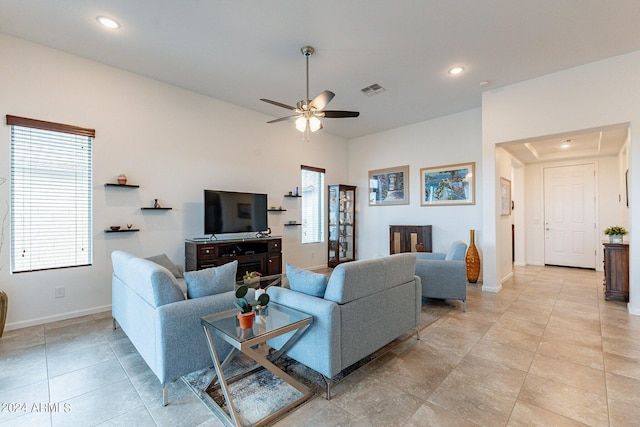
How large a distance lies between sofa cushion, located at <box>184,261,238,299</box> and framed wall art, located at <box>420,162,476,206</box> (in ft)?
15.0

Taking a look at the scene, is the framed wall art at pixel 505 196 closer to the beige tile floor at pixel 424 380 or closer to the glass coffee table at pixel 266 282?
the beige tile floor at pixel 424 380

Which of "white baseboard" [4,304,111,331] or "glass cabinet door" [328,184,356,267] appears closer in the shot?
"white baseboard" [4,304,111,331]

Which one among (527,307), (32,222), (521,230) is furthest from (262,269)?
(521,230)

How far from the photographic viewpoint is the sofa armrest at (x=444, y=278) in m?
3.71

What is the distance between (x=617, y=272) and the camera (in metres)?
4.07

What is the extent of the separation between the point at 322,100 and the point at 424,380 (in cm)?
264

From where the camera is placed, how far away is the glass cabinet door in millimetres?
6555

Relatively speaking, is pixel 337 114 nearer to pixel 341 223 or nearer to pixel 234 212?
pixel 234 212

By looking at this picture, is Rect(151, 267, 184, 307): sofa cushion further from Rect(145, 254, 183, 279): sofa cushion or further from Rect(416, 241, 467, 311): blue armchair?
Rect(416, 241, 467, 311): blue armchair

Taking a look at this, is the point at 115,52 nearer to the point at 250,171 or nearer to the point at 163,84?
the point at 163,84

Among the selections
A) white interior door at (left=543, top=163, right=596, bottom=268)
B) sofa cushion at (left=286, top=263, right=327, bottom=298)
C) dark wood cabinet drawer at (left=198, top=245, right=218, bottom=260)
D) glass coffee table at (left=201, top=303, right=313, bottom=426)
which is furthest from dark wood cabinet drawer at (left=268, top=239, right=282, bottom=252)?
white interior door at (left=543, top=163, right=596, bottom=268)

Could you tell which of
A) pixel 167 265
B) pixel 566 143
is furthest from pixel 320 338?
pixel 566 143

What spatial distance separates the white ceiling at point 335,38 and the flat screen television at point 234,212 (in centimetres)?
166

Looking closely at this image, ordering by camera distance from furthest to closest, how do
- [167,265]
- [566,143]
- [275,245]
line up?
[566,143], [275,245], [167,265]
